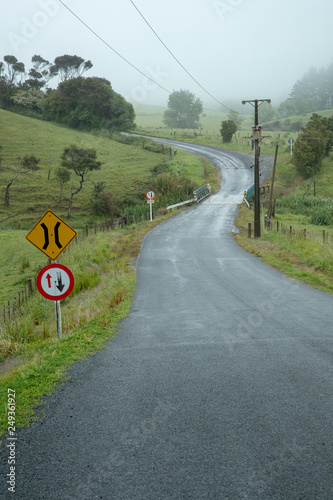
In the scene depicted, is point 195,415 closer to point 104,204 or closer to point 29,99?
point 104,204

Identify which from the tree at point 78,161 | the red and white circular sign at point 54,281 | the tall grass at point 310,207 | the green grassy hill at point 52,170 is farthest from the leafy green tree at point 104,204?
the red and white circular sign at point 54,281

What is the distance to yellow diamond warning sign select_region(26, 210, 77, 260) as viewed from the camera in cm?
773

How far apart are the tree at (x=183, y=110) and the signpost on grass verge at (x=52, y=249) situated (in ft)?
424

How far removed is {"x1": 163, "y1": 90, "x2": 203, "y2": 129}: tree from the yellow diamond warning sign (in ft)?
424

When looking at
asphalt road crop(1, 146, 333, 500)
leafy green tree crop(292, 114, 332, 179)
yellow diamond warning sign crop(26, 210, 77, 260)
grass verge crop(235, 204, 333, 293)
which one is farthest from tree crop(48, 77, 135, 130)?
asphalt road crop(1, 146, 333, 500)

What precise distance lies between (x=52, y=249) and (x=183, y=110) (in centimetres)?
13226

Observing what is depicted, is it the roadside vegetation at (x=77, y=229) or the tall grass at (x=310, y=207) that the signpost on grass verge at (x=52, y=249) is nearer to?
the roadside vegetation at (x=77, y=229)

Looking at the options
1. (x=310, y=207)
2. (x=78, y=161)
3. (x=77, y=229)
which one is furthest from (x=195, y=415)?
(x=310, y=207)

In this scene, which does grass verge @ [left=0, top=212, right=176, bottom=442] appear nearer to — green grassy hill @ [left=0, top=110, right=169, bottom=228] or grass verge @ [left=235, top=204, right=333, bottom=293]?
grass verge @ [left=235, top=204, right=333, bottom=293]

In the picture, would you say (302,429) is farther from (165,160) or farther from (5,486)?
(165,160)

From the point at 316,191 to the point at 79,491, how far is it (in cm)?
4828

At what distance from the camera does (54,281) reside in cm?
760

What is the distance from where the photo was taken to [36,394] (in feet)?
17.6

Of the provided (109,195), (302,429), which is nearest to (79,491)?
(302,429)
